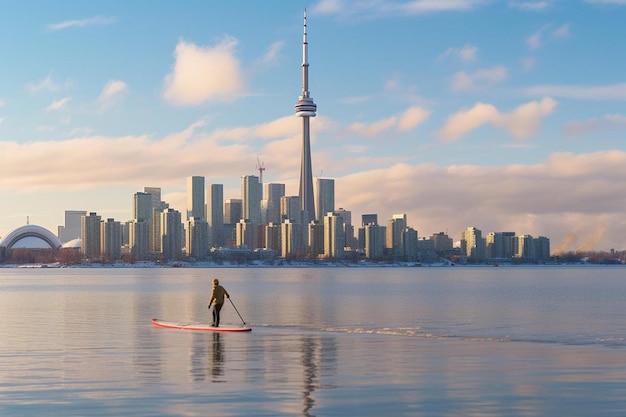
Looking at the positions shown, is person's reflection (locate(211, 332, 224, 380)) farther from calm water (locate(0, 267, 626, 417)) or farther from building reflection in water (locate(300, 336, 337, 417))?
building reflection in water (locate(300, 336, 337, 417))

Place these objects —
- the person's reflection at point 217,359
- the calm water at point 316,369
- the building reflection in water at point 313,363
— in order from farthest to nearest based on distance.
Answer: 1. the person's reflection at point 217,359
2. the building reflection in water at point 313,363
3. the calm water at point 316,369

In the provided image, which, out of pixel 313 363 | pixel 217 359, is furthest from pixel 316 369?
pixel 217 359

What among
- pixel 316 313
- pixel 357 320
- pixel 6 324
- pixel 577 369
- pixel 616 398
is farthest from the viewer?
pixel 316 313

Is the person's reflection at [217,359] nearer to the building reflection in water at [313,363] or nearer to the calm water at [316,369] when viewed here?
the calm water at [316,369]

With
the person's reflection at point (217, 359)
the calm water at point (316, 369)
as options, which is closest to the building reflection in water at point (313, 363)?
the calm water at point (316, 369)

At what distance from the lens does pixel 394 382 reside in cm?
2878

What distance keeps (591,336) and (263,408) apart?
3135 centimetres

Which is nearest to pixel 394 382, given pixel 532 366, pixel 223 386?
pixel 223 386

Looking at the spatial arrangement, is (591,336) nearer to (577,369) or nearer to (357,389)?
(577,369)

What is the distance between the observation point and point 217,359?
35844 mm

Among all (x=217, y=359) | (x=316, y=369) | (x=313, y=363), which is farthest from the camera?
(x=217, y=359)

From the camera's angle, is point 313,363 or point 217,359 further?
point 217,359

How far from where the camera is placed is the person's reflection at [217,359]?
31594 millimetres

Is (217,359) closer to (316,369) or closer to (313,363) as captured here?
(313,363)
